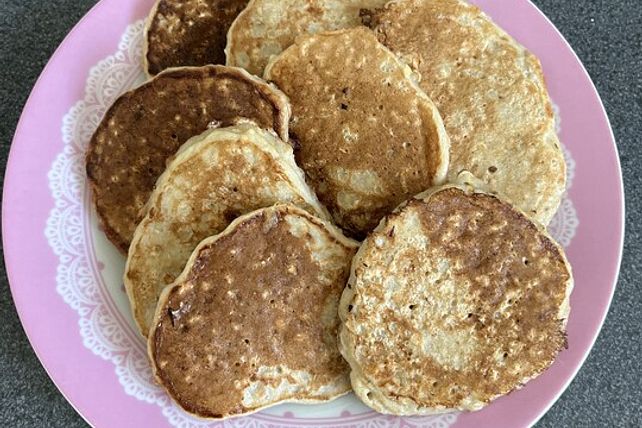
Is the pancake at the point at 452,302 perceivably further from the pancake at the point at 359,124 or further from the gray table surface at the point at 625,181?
the gray table surface at the point at 625,181

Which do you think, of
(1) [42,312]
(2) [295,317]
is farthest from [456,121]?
(1) [42,312]

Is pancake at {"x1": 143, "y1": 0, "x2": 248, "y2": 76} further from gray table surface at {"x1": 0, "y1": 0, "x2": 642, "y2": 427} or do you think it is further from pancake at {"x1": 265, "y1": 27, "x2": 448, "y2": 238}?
gray table surface at {"x1": 0, "y1": 0, "x2": 642, "y2": 427}

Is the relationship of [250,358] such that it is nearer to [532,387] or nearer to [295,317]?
[295,317]

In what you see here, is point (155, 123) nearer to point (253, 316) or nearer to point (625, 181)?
point (253, 316)

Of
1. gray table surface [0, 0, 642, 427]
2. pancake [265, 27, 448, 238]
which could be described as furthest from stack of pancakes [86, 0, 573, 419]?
gray table surface [0, 0, 642, 427]

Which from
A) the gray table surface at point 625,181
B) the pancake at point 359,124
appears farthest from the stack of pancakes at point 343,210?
the gray table surface at point 625,181
